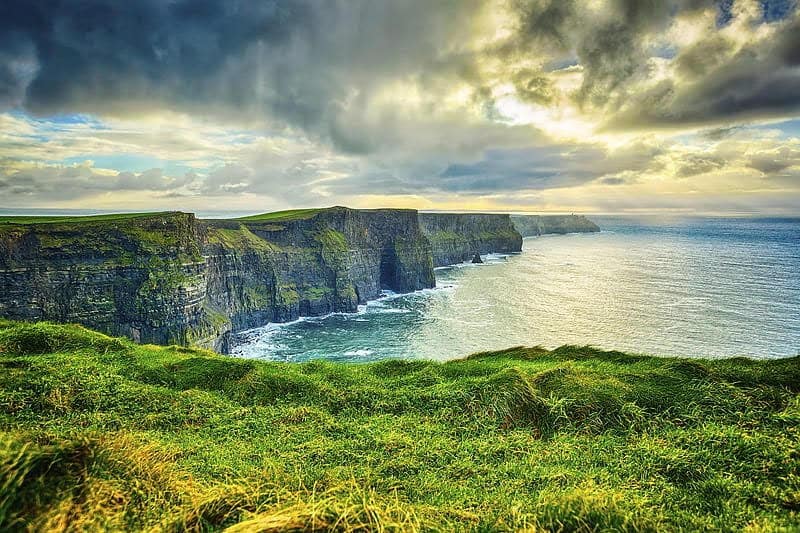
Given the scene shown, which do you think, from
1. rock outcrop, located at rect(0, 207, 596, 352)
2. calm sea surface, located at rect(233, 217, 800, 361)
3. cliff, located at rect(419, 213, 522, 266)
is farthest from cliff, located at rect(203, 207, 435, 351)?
cliff, located at rect(419, 213, 522, 266)

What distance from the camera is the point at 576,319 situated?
66.3 meters

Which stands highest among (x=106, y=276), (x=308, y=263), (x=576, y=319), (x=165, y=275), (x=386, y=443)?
(x=386, y=443)

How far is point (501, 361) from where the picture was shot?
16047 mm

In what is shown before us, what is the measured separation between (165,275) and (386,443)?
1996 inches

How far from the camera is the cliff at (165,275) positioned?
147 ft

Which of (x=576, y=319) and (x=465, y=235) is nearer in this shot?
(x=576, y=319)

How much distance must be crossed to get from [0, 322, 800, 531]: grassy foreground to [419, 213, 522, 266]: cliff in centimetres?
13995

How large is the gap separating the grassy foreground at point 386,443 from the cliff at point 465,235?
459 ft

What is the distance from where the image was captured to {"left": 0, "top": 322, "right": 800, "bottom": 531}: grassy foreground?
418 cm

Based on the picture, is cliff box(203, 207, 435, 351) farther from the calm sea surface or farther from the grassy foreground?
the grassy foreground

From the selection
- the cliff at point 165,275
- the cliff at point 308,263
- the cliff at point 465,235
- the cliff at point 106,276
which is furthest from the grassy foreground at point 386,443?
the cliff at point 465,235

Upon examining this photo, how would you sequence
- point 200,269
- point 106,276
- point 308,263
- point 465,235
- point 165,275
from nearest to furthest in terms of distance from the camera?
point 106,276 < point 165,275 < point 200,269 < point 308,263 < point 465,235

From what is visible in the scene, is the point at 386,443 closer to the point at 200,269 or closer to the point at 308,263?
the point at 200,269

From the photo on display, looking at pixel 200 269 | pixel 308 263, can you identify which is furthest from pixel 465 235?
pixel 200 269
